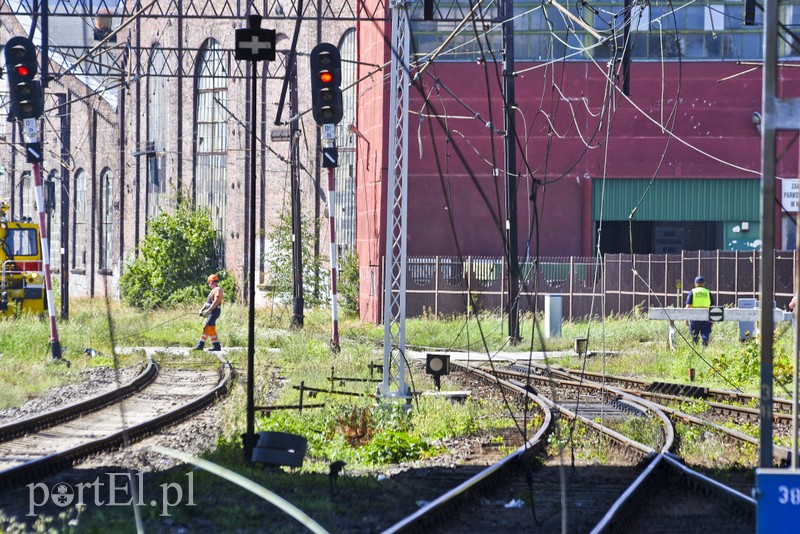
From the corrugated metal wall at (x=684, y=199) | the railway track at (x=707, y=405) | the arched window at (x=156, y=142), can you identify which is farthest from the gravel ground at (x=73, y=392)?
the arched window at (x=156, y=142)

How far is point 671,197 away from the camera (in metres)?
38.4

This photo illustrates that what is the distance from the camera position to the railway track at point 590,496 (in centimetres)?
868

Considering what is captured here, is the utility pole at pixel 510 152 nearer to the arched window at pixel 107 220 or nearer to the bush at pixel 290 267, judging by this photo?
the bush at pixel 290 267

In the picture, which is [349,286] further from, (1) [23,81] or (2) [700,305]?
(1) [23,81]

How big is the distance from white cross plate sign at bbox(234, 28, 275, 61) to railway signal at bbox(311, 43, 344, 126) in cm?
462

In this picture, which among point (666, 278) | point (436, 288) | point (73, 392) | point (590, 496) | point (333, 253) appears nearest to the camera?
point (590, 496)

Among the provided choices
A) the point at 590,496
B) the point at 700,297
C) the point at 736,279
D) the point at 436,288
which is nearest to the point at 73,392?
the point at 590,496

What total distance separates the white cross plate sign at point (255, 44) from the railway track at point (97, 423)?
3408 mm

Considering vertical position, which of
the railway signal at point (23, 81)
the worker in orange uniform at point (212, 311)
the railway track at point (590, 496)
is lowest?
the railway track at point (590, 496)

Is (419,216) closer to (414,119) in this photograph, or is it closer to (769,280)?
(414,119)

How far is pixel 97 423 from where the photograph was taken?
591 inches

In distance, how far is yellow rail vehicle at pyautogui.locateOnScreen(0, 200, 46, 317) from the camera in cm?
3189

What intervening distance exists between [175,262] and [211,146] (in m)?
5.02

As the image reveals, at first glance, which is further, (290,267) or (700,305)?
(290,267)
